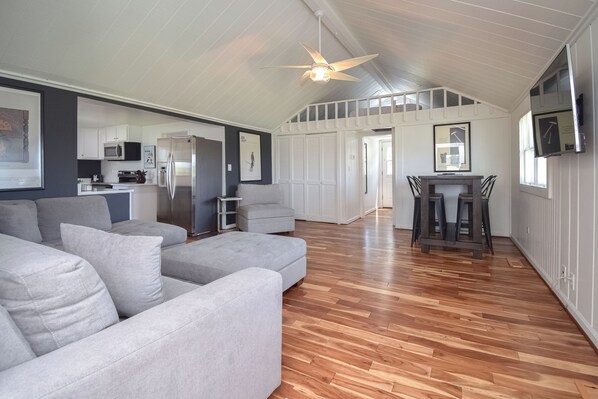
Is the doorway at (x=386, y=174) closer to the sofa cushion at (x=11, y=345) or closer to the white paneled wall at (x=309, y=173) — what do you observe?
the white paneled wall at (x=309, y=173)

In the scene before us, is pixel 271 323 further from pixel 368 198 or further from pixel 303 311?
pixel 368 198

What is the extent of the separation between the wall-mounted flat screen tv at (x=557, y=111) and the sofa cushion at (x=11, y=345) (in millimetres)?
2814

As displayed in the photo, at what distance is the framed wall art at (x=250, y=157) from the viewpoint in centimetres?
638

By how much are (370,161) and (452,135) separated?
123 inches

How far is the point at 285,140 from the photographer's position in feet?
23.2

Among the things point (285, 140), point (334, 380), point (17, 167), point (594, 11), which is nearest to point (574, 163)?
point (594, 11)

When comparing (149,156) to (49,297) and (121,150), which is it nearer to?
(121,150)

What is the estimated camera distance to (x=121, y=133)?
6.55m

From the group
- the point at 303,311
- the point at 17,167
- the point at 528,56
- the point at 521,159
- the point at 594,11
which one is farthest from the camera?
the point at 521,159

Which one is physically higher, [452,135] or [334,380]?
[452,135]

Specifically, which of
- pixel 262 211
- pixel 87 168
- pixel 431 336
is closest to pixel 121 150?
pixel 87 168

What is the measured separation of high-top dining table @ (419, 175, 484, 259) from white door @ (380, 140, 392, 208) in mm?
5249

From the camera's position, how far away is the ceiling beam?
12.2 ft

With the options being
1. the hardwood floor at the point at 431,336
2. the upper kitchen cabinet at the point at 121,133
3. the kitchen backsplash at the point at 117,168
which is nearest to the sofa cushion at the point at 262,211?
the hardwood floor at the point at 431,336
